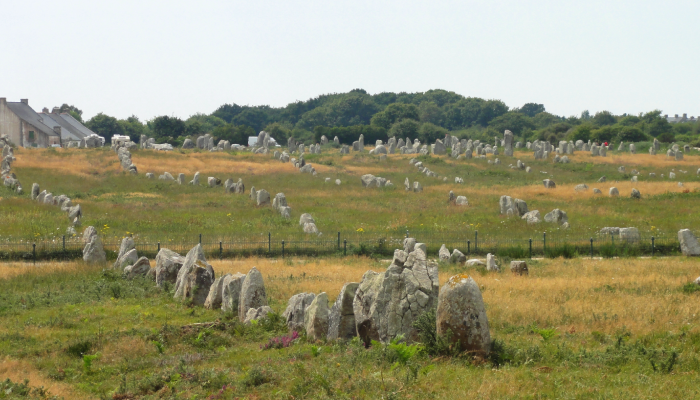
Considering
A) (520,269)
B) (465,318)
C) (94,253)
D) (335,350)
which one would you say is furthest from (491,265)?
(94,253)

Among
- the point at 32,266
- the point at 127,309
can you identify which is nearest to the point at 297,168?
the point at 32,266

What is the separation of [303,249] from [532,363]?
17.6 m

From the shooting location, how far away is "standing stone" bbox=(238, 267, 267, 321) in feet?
51.0

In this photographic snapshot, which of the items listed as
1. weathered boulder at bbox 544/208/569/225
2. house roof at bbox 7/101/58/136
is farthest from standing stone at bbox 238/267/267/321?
house roof at bbox 7/101/58/136

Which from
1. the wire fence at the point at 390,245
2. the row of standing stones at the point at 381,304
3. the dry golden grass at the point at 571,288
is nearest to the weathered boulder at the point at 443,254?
the wire fence at the point at 390,245

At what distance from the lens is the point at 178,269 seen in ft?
66.2

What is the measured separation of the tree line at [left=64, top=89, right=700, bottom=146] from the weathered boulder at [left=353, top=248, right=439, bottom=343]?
270 ft

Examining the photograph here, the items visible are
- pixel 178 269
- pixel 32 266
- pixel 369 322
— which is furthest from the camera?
pixel 32 266

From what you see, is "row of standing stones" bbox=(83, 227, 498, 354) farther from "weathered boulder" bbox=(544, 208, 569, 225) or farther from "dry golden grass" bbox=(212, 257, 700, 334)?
"weathered boulder" bbox=(544, 208, 569, 225)

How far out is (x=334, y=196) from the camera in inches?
1704

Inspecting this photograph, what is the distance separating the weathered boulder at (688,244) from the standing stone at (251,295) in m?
19.4

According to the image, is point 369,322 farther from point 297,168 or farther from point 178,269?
point 297,168

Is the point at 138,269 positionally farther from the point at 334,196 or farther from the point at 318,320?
the point at 334,196

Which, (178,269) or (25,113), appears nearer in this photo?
(178,269)
